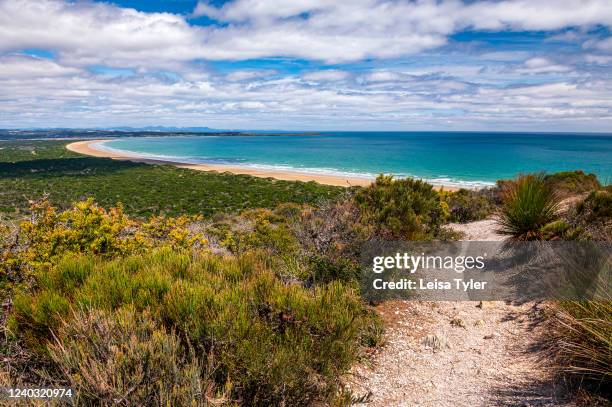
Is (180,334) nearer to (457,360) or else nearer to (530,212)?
(457,360)

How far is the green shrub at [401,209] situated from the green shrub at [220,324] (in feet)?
12.8

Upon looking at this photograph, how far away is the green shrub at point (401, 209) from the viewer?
807 cm

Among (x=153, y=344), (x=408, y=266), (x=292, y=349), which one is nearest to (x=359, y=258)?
(x=408, y=266)

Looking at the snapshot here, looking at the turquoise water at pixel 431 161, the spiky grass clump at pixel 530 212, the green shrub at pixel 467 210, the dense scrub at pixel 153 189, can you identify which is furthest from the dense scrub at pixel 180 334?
the dense scrub at pixel 153 189

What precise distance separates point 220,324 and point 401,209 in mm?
5956

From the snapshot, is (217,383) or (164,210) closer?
(217,383)

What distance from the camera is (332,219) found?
7918 millimetres

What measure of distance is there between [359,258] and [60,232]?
185 inches

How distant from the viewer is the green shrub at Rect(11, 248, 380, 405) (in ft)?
10.6

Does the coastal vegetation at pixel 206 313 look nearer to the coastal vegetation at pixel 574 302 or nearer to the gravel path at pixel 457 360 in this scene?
the coastal vegetation at pixel 574 302

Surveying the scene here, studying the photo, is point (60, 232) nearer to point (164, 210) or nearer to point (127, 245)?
point (127, 245)

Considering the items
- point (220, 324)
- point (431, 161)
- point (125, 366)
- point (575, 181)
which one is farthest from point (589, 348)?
point (431, 161)

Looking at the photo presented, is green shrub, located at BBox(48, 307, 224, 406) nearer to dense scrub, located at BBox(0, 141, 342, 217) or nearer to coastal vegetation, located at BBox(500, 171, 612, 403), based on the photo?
coastal vegetation, located at BBox(500, 171, 612, 403)

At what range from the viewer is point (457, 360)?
523 cm
